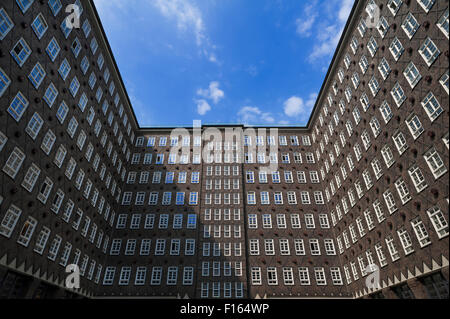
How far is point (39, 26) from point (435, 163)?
38.3 m

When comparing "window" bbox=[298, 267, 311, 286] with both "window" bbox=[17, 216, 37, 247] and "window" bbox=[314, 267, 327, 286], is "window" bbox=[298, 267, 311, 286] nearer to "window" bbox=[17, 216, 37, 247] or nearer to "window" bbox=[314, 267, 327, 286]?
"window" bbox=[314, 267, 327, 286]

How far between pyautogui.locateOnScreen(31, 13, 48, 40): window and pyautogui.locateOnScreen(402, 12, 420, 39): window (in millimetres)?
35733

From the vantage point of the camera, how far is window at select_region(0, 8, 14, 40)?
21906 mm

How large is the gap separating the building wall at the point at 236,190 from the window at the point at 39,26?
570 mm

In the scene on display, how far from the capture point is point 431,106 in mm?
23656

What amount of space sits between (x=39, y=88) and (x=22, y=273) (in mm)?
17307

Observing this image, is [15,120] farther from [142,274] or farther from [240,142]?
[240,142]

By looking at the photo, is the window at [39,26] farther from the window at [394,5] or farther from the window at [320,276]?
the window at [320,276]

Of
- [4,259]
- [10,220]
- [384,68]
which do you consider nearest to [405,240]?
[384,68]

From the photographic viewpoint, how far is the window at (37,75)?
25.8m

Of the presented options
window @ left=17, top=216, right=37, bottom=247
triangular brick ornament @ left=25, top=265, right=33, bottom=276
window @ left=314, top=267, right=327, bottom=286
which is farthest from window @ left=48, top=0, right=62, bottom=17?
window @ left=314, top=267, right=327, bottom=286

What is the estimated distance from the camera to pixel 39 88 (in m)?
26.8

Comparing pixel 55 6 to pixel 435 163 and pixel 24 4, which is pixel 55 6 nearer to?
pixel 24 4

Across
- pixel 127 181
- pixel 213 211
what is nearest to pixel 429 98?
pixel 213 211
